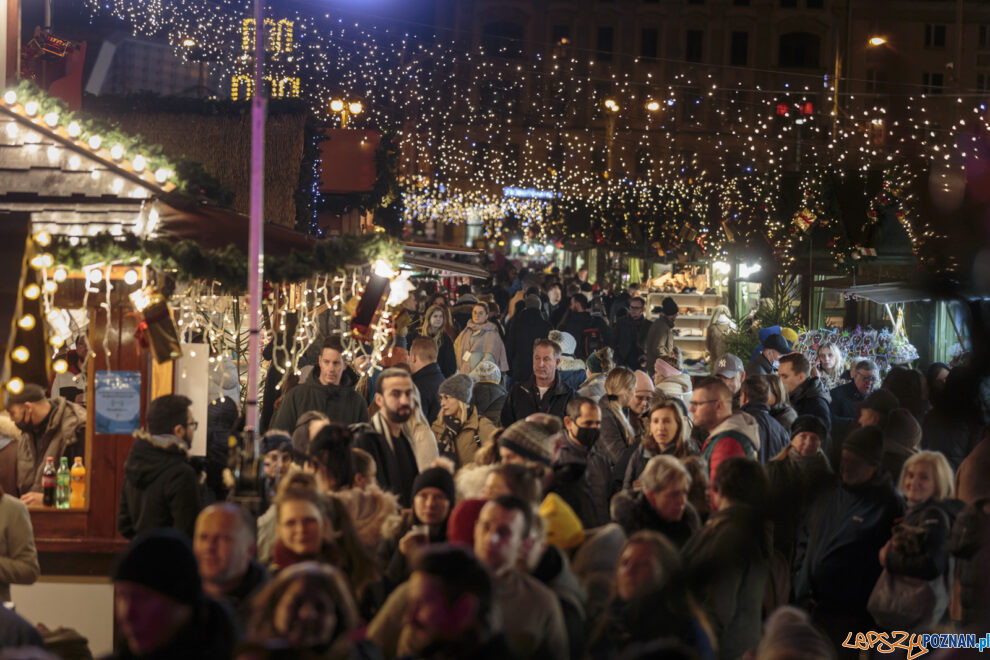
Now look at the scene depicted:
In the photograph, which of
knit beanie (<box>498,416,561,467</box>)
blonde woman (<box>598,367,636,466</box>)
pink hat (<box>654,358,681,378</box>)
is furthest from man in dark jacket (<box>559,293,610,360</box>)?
knit beanie (<box>498,416,561,467</box>)

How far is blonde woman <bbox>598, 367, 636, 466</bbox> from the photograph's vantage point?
8875mm

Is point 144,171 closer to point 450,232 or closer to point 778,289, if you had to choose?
point 778,289

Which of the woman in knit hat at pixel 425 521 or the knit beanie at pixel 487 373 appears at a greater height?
the knit beanie at pixel 487 373

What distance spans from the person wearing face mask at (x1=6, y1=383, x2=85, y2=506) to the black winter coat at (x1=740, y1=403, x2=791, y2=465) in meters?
4.90

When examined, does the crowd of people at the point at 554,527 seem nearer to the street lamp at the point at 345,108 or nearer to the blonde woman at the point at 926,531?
the blonde woman at the point at 926,531

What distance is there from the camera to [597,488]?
27.0 feet

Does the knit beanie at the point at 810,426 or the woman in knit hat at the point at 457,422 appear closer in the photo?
the knit beanie at the point at 810,426

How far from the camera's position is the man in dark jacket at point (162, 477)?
675 centimetres

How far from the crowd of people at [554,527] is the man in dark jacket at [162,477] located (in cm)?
1

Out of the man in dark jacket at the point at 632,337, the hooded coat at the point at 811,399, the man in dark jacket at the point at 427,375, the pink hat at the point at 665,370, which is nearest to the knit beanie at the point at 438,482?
the hooded coat at the point at 811,399

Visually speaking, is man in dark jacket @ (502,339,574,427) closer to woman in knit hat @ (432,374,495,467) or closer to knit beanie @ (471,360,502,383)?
knit beanie @ (471,360,502,383)

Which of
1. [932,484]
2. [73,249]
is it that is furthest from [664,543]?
[73,249]

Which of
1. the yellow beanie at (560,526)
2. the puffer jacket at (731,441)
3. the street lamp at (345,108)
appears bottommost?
the yellow beanie at (560,526)

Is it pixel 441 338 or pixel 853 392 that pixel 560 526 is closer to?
pixel 853 392
